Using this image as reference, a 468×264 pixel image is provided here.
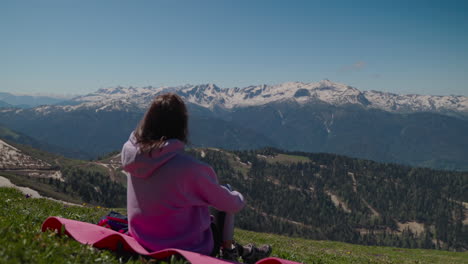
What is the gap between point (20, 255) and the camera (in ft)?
18.2

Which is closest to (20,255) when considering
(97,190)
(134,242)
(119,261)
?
(119,261)

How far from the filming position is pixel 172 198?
7648mm

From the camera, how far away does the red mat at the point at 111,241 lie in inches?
282

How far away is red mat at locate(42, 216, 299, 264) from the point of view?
715cm

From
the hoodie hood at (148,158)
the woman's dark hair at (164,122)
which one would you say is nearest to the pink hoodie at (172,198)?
the hoodie hood at (148,158)

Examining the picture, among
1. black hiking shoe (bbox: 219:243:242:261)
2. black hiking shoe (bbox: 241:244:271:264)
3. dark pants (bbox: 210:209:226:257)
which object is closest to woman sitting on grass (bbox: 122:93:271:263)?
dark pants (bbox: 210:209:226:257)

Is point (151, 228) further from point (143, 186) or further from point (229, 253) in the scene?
point (229, 253)

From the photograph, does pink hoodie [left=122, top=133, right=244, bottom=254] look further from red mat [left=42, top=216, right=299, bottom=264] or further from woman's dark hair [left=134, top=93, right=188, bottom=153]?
red mat [left=42, top=216, right=299, bottom=264]

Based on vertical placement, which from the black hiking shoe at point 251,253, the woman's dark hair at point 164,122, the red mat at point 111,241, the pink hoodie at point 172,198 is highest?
the woman's dark hair at point 164,122

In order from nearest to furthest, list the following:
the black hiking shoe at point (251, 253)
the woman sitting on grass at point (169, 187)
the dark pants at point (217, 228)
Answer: the woman sitting on grass at point (169, 187)
the dark pants at point (217, 228)
the black hiking shoe at point (251, 253)

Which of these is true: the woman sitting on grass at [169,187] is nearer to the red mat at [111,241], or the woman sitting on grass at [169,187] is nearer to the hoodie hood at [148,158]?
the hoodie hood at [148,158]

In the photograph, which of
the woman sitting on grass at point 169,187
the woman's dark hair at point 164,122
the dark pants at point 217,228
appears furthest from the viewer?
the dark pants at point 217,228

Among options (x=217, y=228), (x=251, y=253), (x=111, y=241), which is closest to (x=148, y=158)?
(x=111, y=241)

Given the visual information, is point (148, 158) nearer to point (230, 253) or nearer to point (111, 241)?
point (111, 241)
